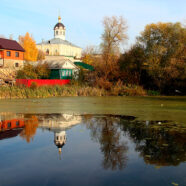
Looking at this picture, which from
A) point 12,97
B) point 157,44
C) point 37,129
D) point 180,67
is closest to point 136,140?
point 37,129

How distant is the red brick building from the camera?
48.3 metres

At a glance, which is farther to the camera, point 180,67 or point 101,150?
point 180,67

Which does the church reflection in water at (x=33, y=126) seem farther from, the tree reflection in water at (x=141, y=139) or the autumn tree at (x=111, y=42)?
the autumn tree at (x=111, y=42)

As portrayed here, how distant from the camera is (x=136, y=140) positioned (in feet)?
28.3

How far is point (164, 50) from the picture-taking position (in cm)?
3238

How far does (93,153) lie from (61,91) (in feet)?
71.2

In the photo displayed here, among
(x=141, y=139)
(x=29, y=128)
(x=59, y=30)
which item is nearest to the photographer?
(x=141, y=139)

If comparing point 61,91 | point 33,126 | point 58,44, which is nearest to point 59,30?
point 58,44

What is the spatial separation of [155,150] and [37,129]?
4906 millimetres

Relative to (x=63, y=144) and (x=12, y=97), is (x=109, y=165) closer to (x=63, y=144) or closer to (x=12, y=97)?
(x=63, y=144)

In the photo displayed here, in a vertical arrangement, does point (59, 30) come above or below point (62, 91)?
above

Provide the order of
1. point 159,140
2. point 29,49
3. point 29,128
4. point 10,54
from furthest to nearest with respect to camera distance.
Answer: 1. point 29,49
2. point 10,54
3. point 29,128
4. point 159,140

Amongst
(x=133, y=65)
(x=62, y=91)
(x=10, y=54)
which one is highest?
(x=10, y=54)

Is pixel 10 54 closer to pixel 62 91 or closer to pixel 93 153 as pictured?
pixel 62 91
